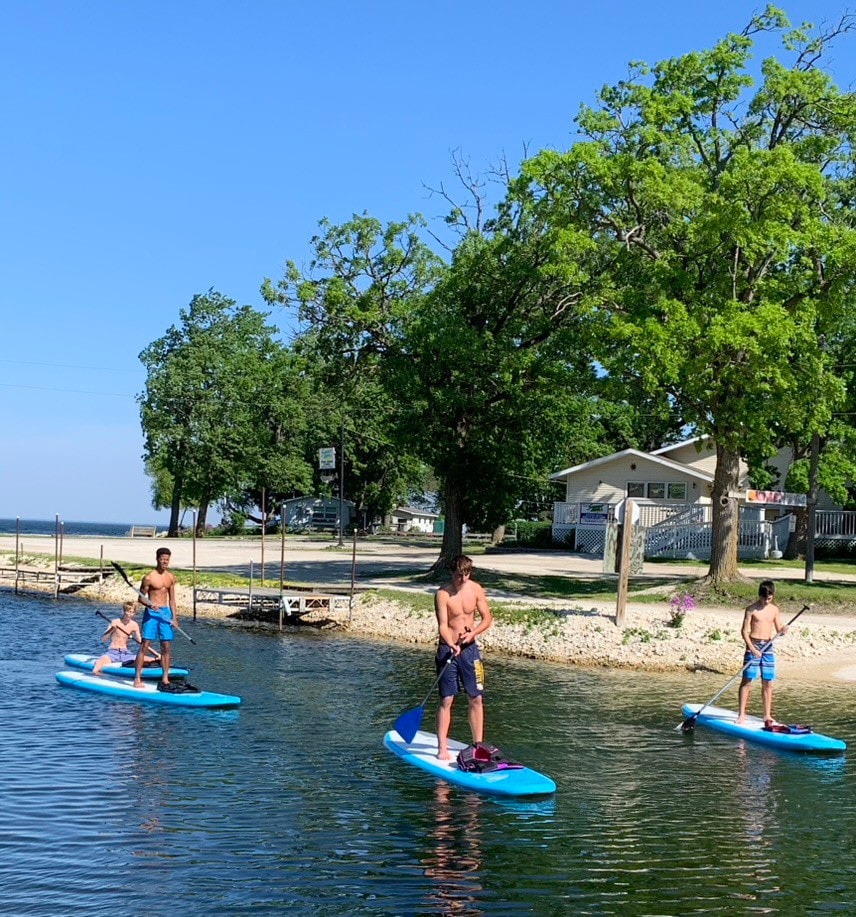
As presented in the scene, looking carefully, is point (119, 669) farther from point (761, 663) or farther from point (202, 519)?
point (202, 519)

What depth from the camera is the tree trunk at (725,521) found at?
33.0m

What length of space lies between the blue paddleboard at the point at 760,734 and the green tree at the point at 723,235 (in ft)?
40.7

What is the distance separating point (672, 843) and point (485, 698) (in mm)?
8820

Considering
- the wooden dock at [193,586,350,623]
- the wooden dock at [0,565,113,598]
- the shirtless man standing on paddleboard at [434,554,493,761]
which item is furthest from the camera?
the wooden dock at [0,565,113,598]

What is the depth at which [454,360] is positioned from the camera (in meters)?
34.3

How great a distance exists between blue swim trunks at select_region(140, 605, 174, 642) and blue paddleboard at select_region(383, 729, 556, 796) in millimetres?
5444

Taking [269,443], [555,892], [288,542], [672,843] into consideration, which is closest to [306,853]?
[555,892]

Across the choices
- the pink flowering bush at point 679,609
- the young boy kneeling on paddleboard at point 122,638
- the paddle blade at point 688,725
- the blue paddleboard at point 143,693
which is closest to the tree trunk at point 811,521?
the pink flowering bush at point 679,609

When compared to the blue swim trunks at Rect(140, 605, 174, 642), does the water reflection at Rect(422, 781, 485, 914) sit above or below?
below

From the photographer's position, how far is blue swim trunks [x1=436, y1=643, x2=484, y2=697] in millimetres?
13836

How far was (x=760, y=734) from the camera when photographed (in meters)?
17.4

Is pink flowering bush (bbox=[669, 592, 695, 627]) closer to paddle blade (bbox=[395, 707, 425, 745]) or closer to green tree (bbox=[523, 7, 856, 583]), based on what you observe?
green tree (bbox=[523, 7, 856, 583])

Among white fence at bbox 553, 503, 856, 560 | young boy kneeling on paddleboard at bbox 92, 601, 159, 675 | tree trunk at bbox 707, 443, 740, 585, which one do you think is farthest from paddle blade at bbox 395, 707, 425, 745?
white fence at bbox 553, 503, 856, 560

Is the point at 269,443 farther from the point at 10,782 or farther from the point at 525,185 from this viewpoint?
the point at 10,782
